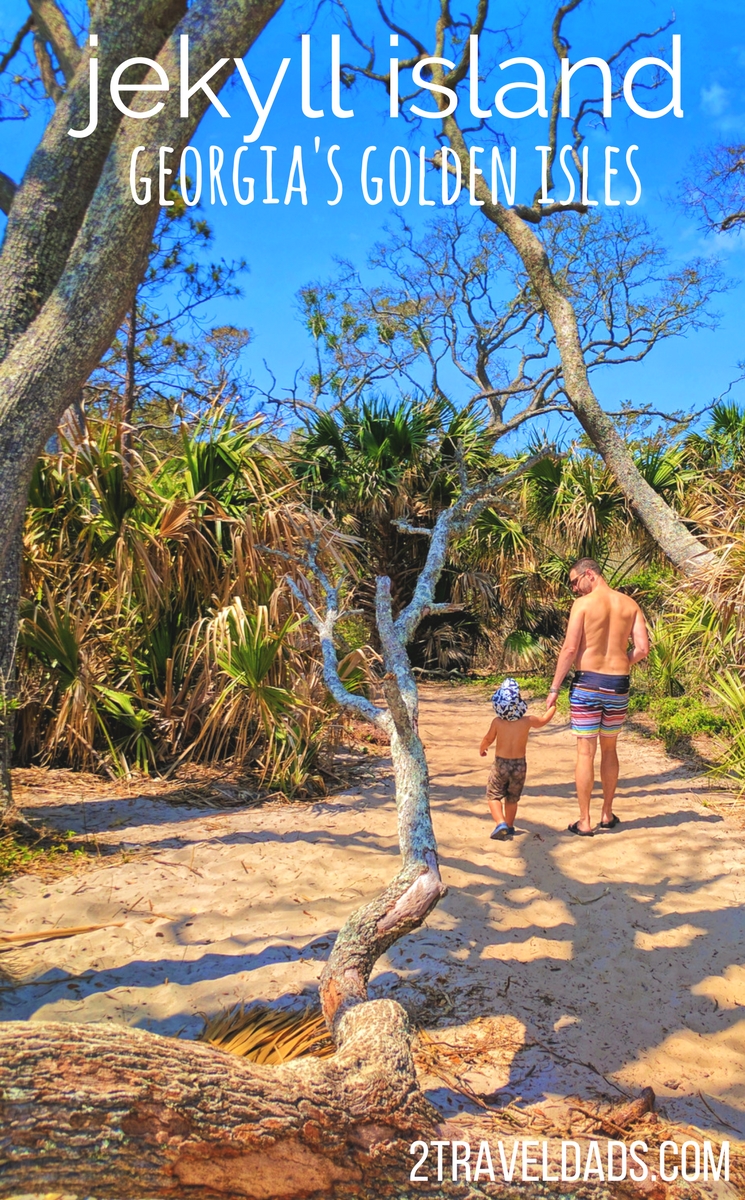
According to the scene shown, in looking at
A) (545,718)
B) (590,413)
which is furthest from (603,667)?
(590,413)

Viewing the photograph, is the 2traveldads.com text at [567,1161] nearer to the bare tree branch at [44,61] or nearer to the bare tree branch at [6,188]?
the bare tree branch at [6,188]

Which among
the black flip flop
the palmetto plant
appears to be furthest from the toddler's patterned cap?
the palmetto plant

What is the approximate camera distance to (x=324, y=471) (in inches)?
458

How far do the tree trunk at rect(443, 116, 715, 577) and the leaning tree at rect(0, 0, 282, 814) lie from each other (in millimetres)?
5825

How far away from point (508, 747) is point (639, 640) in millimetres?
1215

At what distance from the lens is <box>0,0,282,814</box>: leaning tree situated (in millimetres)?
3643

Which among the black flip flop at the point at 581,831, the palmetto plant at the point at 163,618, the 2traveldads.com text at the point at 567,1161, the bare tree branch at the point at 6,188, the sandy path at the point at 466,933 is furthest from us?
the bare tree branch at the point at 6,188

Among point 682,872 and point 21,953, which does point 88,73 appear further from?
point 682,872

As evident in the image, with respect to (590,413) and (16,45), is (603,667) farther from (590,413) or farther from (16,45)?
(16,45)

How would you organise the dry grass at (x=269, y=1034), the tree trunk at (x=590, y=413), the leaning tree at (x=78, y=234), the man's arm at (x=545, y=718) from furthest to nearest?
the tree trunk at (x=590, y=413)
the man's arm at (x=545, y=718)
the leaning tree at (x=78, y=234)
the dry grass at (x=269, y=1034)

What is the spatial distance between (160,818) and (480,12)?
43.5ft

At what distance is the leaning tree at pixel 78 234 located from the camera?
3643 millimetres

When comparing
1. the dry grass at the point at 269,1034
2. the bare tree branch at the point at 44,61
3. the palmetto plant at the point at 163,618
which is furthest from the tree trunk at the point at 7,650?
the bare tree branch at the point at 44,61

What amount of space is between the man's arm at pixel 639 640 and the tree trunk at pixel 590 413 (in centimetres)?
251
